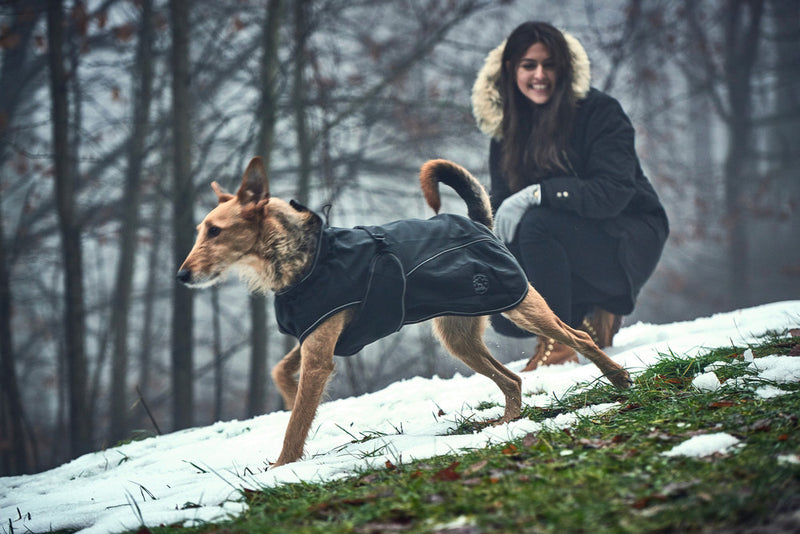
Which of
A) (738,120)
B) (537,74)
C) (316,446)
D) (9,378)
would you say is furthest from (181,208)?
(738,120)

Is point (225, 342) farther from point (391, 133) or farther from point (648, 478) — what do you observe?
point (648, 478)

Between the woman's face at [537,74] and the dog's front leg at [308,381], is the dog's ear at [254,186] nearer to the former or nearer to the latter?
the dog's front leg at [308,381]

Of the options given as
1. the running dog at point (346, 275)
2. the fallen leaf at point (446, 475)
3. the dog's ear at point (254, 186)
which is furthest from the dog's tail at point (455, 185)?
the fallen leaf at point (446, 475)

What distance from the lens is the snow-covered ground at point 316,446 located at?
9.54ft

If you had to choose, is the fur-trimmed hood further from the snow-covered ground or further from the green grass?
the green grass

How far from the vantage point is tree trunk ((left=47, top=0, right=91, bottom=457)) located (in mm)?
6672

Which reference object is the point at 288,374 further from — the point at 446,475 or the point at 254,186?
the point at 446,475

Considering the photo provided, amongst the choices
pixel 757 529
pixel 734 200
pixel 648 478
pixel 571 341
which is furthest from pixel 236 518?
pixel 734 200

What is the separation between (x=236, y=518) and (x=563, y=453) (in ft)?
4.26

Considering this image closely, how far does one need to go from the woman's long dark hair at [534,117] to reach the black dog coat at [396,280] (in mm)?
1512

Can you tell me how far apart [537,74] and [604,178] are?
95cm

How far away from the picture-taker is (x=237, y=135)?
9625mm

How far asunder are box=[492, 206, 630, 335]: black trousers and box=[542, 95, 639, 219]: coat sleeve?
0.15 metres

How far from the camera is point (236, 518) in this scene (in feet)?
Result: 7.88
